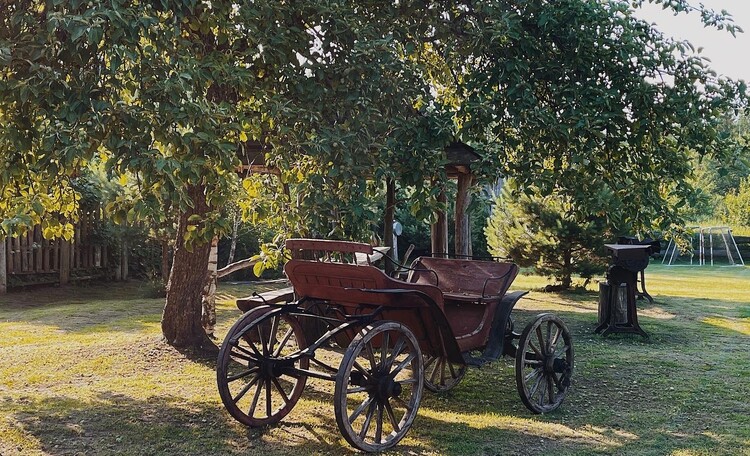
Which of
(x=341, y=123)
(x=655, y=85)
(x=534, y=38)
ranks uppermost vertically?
(x=534, y=38)

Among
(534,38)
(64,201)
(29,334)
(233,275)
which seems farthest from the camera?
(233,275)

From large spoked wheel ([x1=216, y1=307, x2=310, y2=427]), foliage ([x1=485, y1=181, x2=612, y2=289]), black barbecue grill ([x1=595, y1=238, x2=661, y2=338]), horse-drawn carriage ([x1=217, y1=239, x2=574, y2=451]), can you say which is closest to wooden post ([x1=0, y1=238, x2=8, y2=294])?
foliage ([x1=485, y1=181, x2=612, y2=289])

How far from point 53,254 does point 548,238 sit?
9.55 metres

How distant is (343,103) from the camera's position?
17.5 feet

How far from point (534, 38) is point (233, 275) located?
11.9m

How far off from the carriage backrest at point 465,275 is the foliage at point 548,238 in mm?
7184

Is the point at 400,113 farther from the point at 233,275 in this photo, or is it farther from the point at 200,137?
the point at 233,275

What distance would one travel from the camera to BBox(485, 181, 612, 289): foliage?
516 inches

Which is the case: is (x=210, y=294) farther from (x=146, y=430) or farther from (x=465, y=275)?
(x=465, y=275)

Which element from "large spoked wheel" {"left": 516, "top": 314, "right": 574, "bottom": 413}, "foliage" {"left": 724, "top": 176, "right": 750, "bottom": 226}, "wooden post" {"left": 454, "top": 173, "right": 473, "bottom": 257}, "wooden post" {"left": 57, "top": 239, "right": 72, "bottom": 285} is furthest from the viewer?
"foliage" {"left": 724, "top": 176, "right": 750, "bottom": 226}

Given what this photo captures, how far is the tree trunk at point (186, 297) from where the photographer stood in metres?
7.21

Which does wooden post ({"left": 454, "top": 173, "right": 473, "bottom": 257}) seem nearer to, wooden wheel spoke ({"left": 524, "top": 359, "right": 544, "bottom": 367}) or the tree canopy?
the tree canopy

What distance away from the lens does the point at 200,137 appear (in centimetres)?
414

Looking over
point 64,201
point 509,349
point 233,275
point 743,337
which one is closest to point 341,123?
point 509,349
